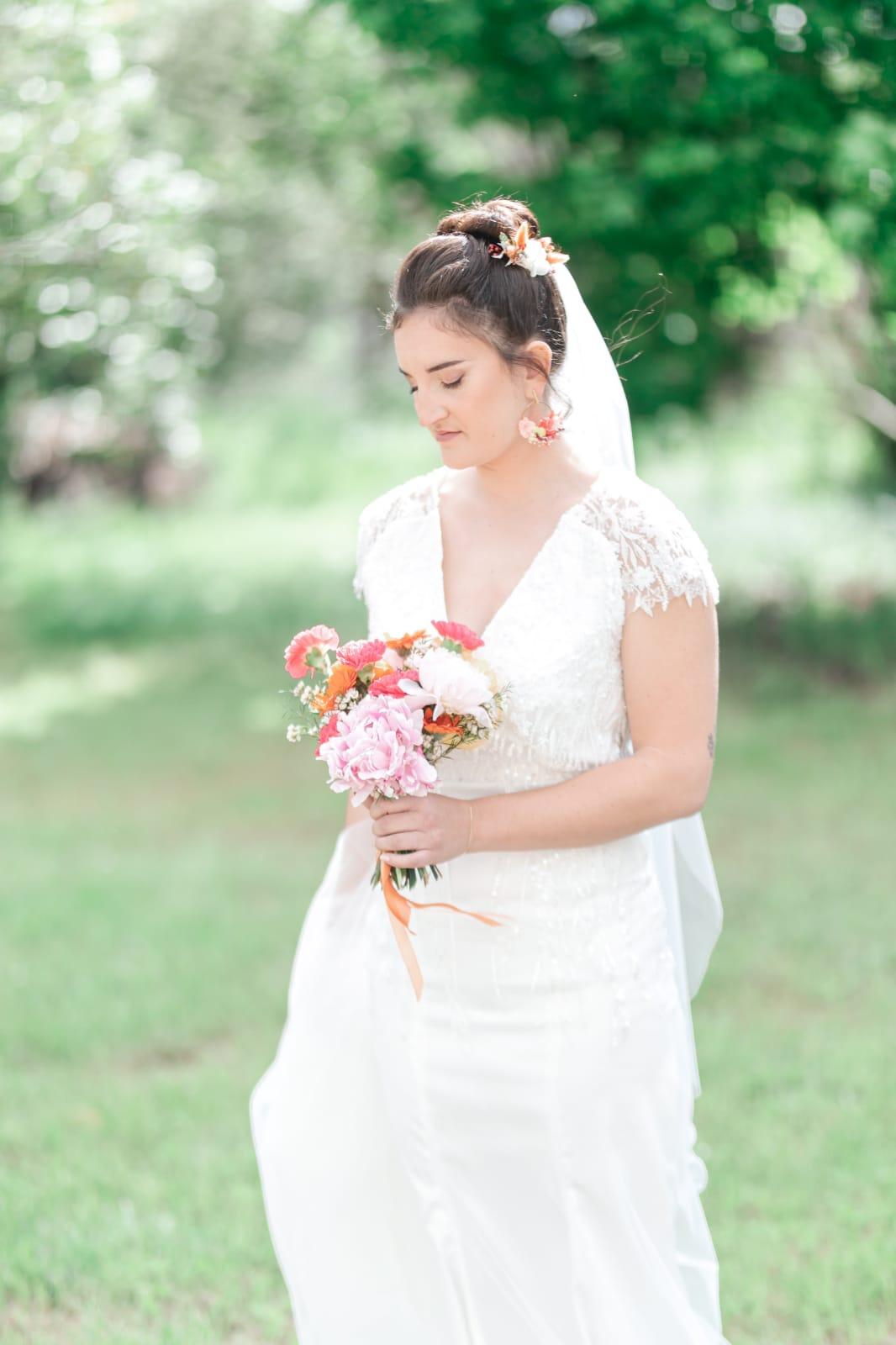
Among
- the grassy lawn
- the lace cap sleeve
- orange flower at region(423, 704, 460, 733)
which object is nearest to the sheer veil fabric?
the lace cap sleeve

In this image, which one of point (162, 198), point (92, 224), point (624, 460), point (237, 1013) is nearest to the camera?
point (624, 460)

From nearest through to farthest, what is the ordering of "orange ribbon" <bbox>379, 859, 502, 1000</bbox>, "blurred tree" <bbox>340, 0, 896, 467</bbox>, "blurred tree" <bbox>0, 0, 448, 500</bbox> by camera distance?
1. "orange ribbon" <bbox>379, 859, 502, 1000</bbox>
2. "blurred tree" <bbox>340, 0, 896, 467</bbox>
3. "blurred tree" <bbox>0, 0, 448, 500</bbox>

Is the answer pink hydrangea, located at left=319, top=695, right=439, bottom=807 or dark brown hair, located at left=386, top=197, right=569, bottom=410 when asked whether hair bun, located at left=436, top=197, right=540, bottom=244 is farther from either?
pink hydrangea, located at left=319, top=695, right=439, bottom=807

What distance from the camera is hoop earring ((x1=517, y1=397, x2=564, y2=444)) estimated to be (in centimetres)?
250

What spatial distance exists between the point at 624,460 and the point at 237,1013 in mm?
3221

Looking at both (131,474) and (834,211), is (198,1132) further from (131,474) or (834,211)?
(131,474)

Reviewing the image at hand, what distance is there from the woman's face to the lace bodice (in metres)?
0.21

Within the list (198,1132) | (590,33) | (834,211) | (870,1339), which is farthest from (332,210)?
(870,1339)

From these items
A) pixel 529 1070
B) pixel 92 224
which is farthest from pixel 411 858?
pixel 92 224

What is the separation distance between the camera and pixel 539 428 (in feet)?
8.23

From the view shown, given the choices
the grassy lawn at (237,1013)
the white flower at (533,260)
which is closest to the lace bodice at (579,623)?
the white flower at (533,260)

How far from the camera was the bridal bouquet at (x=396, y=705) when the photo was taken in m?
2.21

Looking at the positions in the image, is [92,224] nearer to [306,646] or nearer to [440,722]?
[306,646]

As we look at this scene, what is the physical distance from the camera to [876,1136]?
4211 mm
